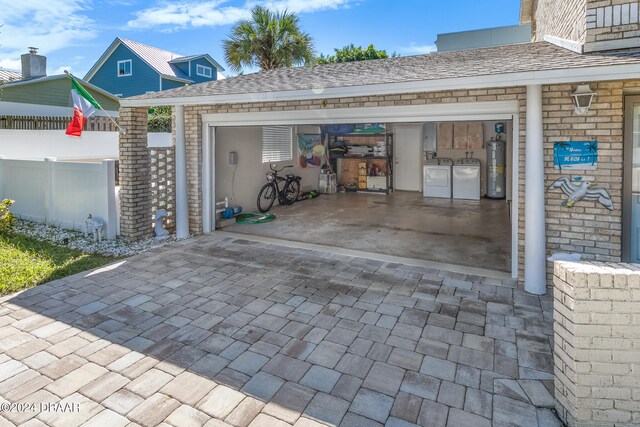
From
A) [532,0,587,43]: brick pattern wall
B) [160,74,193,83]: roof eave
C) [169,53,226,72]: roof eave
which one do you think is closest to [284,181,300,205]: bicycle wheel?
[532,0,587,43]: brick pattern wall

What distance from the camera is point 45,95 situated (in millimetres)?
16422

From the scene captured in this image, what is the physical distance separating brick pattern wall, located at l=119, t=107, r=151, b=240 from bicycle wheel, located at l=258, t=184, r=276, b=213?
10.2 feet

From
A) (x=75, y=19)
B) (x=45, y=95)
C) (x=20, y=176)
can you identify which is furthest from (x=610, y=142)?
(x=45, y=95)

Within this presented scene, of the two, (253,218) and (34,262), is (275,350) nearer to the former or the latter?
(34,262)

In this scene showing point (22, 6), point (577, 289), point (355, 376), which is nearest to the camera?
point (577, 289)

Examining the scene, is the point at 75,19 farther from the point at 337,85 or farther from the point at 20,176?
the point at 337,85

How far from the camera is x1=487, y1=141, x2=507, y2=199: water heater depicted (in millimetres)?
12016

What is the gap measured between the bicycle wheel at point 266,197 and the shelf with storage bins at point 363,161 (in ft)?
13.4

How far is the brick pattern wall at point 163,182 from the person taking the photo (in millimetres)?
7363

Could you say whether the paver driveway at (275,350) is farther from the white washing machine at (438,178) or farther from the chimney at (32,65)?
the chimney at (32,65)

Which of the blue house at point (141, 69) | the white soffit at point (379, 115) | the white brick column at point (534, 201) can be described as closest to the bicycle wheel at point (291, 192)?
the white soffit at point (379, 115)

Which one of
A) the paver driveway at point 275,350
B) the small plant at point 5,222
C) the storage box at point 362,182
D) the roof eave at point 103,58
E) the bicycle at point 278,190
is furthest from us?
the roof eave at point 103,58

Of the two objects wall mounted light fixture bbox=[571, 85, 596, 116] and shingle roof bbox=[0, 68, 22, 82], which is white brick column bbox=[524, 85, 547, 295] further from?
A: shingle roof bbox=[0, 68, 22, 82]

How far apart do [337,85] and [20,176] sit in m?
7.03
